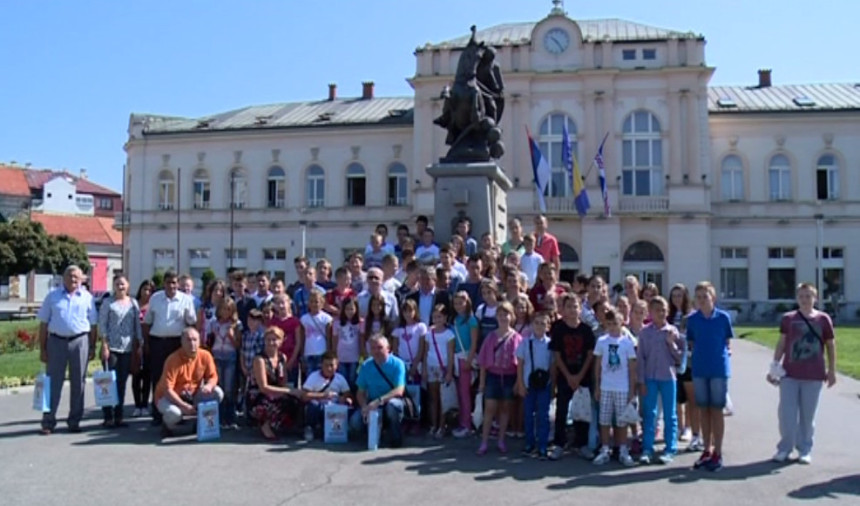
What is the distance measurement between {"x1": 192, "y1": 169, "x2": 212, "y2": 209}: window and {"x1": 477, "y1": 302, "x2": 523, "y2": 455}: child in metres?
46.0

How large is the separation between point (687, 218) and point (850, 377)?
27666 millimetres

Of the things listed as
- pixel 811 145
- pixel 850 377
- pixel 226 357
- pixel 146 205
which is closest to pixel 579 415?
pixel 226 357

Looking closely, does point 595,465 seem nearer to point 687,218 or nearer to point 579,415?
point 579,415

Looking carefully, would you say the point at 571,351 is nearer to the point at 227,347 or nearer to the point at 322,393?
the point at 322,393

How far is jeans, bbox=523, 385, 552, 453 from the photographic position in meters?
9.17

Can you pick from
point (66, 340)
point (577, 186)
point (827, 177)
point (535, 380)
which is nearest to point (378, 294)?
point (535, 380)

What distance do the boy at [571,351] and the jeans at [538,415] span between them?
0.18 m

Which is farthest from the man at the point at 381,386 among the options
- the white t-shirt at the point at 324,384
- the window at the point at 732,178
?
the window at the point at 732,178

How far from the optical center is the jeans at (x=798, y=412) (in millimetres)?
8969

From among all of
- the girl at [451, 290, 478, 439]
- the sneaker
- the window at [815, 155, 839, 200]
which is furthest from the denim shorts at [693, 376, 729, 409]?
the window at [815, 155, 839, 200]

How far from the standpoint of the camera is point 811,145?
45.7 m

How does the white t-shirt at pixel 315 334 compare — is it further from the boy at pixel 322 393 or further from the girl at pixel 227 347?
the girl at pixel 227 347

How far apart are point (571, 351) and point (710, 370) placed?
1.48 meters

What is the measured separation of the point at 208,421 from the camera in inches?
392
